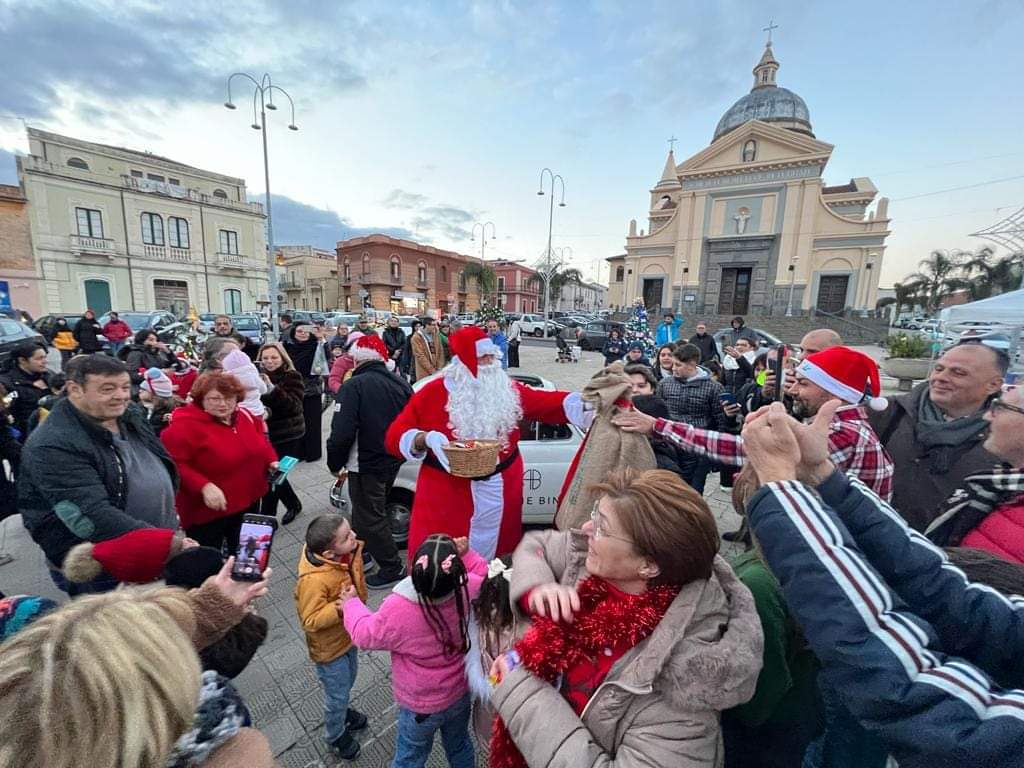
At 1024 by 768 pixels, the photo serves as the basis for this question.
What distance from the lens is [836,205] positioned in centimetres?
2919

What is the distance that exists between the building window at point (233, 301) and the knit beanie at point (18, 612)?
37348 mm

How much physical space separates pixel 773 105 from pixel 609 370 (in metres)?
46.5

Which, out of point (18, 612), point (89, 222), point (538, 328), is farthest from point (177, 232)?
point (18, 612)

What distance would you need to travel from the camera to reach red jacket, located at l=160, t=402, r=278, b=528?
2.80 m

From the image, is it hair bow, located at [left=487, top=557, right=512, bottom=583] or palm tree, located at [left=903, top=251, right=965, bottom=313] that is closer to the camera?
hair bow, located at [left=487, top=557, right=512, bottom=583]

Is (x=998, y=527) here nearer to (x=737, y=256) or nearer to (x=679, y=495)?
(x=679, y=495)

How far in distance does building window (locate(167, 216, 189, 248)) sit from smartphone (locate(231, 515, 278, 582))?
37.6 metres

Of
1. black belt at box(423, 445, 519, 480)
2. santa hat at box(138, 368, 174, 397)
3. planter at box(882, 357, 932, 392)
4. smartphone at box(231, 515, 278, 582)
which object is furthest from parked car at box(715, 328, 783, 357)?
santa hat at box(138, 368, 174, 397)

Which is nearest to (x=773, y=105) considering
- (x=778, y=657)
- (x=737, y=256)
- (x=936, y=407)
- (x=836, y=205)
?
(x=836, y=205)

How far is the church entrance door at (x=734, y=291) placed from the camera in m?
30.7

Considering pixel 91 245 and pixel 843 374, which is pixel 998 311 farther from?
pixel 91 245

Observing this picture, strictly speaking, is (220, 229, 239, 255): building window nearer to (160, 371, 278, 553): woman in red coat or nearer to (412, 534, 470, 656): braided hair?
(160, 371, 278, 553): woman in red coat

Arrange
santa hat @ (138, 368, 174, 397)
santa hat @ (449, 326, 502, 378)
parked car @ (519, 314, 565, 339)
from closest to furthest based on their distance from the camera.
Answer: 1. santa hat @ (449, 326, 502, 378)
2. santa hat @ (138, 368, 174, 397)
3. parked car @ (519, 314, 565, 339)

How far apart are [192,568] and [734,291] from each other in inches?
1372
